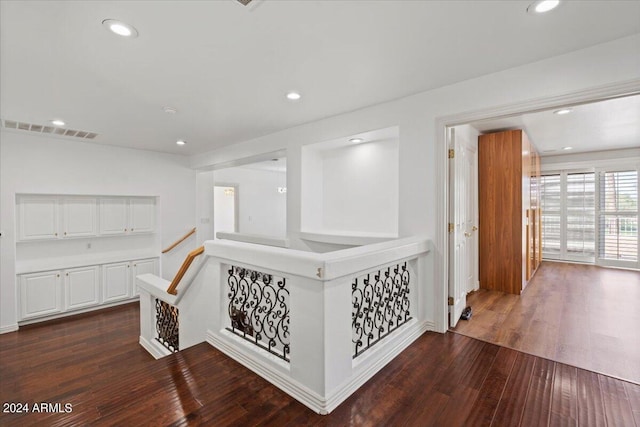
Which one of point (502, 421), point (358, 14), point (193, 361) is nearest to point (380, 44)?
point (358, 14)

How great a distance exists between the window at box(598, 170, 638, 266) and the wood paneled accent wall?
10.1 feet

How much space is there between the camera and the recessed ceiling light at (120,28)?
5.68 feet

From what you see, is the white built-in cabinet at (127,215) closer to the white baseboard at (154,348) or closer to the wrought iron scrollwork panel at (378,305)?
the white baseboard at (154,348)

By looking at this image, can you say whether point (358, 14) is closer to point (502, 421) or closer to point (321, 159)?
point (502, 421)

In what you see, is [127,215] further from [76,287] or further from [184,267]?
[184,267]

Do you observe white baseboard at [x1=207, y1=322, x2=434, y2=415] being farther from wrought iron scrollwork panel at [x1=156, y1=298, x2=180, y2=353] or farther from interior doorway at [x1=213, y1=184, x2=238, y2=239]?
interior doorway at [x1=213, y1=184, x2=238, y2=239]

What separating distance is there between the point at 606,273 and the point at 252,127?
684 cm

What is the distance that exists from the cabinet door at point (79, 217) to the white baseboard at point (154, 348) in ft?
7.85

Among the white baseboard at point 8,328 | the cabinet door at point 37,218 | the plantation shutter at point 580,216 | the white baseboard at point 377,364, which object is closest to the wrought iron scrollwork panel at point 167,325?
the white baseboard at point 377,364

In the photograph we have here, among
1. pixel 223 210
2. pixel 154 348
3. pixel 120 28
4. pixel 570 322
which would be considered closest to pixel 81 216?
pixel 154 348

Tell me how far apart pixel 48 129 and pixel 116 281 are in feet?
8.58

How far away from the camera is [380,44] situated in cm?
200

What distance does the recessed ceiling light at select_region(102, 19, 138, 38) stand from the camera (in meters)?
1.73

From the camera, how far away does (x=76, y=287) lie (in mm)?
4660
